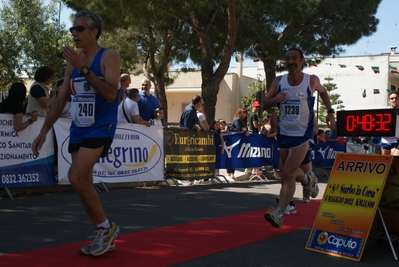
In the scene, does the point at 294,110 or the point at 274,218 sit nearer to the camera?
the point at 274,218

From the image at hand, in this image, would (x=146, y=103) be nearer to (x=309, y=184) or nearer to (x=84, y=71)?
(x=309, y=184)

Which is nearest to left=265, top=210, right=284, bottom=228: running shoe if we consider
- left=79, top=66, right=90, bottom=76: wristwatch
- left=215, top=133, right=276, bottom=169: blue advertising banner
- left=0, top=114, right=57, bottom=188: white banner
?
left=79, top=66, right=90, bottom=76: wristwatch

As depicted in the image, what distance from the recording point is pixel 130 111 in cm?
1084

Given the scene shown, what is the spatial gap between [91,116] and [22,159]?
4.67 metres

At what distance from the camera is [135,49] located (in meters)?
25.4

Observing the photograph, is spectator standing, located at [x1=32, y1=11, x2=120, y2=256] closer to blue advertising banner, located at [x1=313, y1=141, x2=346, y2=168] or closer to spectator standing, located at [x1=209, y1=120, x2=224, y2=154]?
spectator standing, located at [x1=209, y1=120, x2=224, y2=154]

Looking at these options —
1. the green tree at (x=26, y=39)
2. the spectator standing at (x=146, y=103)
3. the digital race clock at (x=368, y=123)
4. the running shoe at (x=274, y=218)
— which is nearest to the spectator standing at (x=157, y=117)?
the spectator standing at (x=146, y=103)

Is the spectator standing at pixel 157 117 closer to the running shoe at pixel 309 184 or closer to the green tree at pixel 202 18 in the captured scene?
the running shoe at pixel 309 184

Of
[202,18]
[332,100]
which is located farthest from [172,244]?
[332,100]

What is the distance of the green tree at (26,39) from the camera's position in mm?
30375

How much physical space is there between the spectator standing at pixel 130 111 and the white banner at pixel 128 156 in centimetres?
16

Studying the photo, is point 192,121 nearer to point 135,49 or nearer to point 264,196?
point 264,196

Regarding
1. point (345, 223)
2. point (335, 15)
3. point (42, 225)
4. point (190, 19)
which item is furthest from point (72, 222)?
point (335, 15)

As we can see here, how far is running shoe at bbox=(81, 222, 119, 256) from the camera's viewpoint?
15.4 feet
